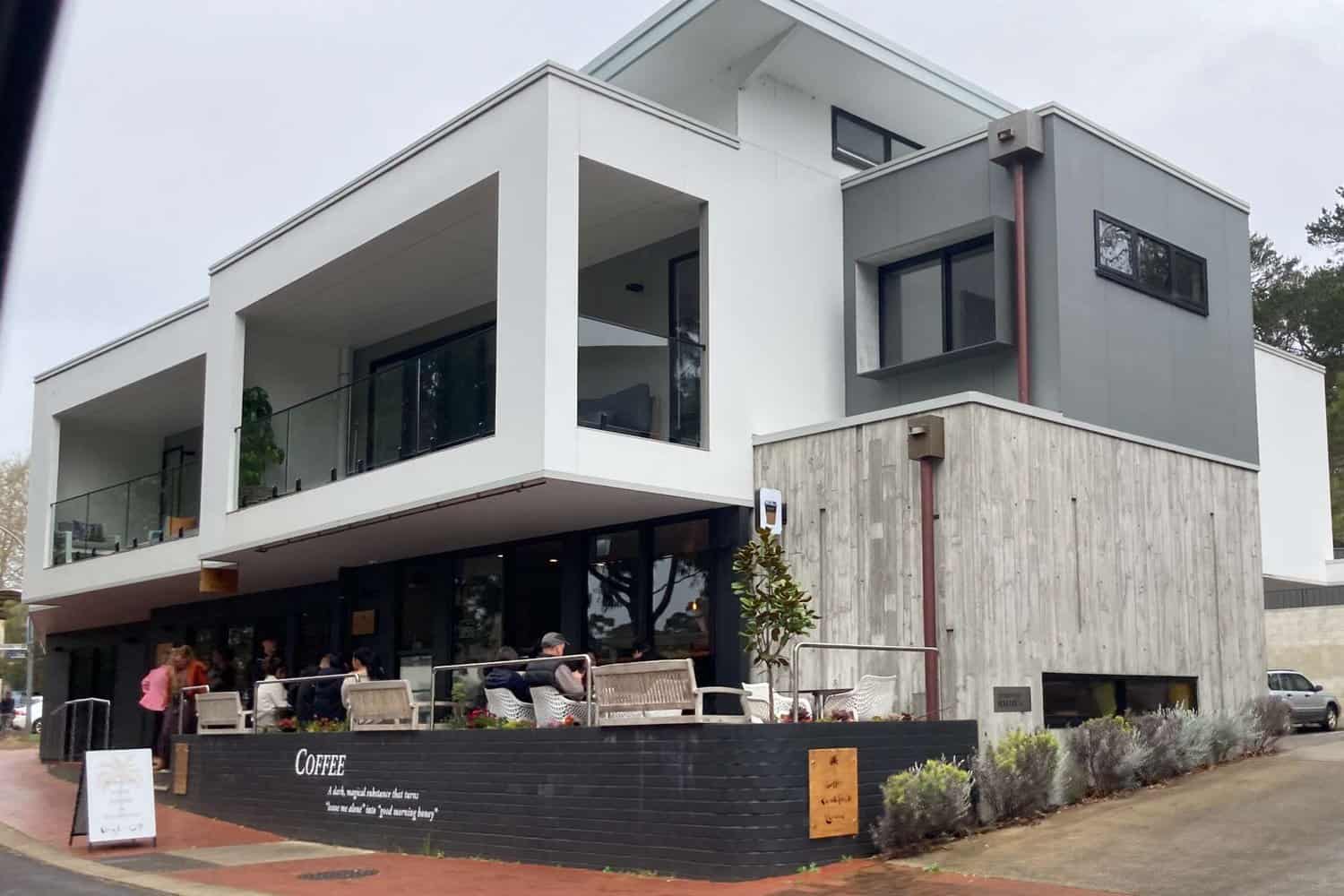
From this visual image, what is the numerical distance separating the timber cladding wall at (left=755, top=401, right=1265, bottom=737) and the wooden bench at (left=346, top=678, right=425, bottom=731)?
429 cm

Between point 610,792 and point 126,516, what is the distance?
→ 47.9ft

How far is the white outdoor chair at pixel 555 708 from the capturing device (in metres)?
13.6

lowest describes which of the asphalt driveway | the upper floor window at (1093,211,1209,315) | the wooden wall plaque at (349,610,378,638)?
the asphalt driveway

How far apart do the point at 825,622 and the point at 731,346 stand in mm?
3407

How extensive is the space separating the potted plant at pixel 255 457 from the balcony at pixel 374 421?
0.01 metres

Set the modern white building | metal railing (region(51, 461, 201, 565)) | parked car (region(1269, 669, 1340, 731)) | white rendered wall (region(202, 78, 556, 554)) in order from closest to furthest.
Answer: white rendered wall (region(202, 78, 556, 554)) → the modern white building → metal railing (region(51, 461, 201, 565)) → parked car (region(1269, 669, 1340, 731))

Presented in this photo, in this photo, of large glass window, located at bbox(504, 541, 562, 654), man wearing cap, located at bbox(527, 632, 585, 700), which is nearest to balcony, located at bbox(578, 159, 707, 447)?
man wearing cap, located at bbox(527, 632, 585, 700)

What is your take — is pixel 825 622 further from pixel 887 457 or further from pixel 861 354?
pixel 861 354

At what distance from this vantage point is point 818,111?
1878 cm

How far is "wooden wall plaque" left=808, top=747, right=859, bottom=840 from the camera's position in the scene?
39.2 feet

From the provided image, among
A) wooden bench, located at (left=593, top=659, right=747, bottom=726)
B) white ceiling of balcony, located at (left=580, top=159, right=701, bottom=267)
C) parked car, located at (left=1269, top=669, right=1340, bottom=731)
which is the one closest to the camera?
wooden bench, located at (left=593, top=659, right=747, bottom=726)

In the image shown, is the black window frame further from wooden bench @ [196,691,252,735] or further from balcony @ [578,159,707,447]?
wooden bench @ [196,691,252,735]

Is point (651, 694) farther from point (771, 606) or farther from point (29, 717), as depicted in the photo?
point (29, 717)

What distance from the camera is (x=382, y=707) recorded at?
51.8ft
